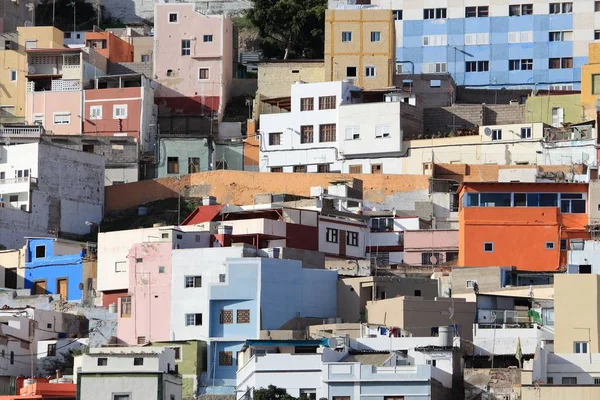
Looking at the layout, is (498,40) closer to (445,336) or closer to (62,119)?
(62,119)

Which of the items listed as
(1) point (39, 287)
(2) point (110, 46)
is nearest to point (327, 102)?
(2) point (110, 46)

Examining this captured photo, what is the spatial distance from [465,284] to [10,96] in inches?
1310

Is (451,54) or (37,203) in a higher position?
(451,54)

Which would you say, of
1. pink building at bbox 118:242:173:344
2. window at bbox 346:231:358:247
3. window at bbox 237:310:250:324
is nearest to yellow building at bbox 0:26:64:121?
window at bbox 346:231:358:247

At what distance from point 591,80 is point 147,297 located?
30172 millimetres

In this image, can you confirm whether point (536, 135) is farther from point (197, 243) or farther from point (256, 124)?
point (197, 243)

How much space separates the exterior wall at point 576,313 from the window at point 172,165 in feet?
105

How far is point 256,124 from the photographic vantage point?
8712 cm

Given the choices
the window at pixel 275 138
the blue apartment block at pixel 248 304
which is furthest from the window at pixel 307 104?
the blue apartment block at pixel 248 304

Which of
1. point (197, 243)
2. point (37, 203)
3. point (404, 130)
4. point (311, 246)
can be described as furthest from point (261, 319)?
point (404, 130)

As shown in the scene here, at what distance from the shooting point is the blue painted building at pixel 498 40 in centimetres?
9275

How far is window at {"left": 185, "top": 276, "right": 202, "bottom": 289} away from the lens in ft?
201

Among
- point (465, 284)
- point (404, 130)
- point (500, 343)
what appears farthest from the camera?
point (404, 130)

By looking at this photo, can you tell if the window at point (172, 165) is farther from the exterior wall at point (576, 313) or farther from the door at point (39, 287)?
the exterior wall at point (576, 313)
